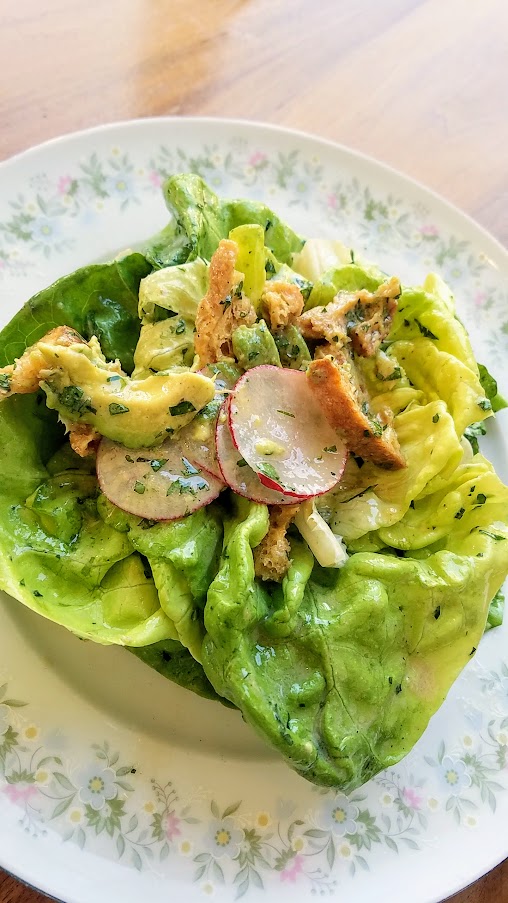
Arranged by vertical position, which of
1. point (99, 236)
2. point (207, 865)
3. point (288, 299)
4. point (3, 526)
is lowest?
point (207, 865)

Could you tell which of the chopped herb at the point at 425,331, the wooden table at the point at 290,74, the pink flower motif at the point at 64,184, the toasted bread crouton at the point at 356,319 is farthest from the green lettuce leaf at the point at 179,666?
the wooden table at the point at 290,74

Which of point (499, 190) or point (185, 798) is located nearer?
point (185, 798)

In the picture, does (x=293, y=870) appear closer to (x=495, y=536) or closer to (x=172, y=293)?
(x=495, y=536)

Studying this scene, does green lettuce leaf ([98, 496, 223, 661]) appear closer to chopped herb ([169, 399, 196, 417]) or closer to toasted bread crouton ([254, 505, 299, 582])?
toasted bread crouton ([254, 505, 299, 582])

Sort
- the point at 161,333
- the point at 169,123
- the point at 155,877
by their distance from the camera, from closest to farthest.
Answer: the point at 155,877 < the point at 161,333 < the point at 169,123

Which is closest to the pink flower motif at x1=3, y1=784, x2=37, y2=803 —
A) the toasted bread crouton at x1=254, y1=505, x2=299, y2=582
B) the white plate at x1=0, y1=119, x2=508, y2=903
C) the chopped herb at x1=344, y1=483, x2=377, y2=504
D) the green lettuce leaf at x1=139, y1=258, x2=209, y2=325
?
the white plate at x1=0, y1=119, x2=508, y2=903

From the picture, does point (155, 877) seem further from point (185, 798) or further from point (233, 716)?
point (233, 716)

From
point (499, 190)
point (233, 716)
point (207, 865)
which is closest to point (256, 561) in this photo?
point (233, 716)
